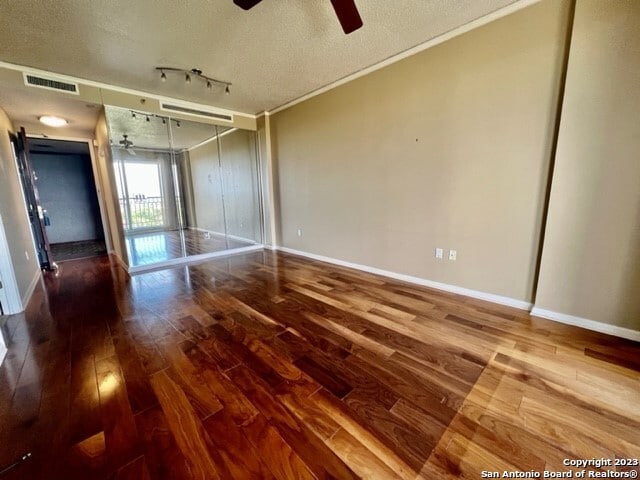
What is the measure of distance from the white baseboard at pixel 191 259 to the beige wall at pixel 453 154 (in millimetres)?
2125

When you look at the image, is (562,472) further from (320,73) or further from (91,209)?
(91,209)

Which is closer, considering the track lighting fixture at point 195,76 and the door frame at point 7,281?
the door frame at point 7,281

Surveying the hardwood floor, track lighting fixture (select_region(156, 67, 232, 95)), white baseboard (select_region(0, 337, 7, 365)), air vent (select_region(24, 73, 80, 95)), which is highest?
track lighting fixture (select_region(156, 67, 232, 95))

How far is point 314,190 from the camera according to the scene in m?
4.35

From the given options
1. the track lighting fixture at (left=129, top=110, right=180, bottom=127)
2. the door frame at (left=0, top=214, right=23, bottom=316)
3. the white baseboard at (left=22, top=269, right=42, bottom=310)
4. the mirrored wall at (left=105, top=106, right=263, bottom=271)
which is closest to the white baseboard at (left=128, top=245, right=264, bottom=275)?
the mirrored wall at (left=105, top=106, right=263, bottom=271)

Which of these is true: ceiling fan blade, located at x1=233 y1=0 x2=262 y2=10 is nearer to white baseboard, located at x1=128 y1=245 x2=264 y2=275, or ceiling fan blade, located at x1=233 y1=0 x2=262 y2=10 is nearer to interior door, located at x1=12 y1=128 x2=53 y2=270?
white baseboard, located at x1=128 y1=245 x2=264 y2=275

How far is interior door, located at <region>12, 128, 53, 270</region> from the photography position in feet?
12.8

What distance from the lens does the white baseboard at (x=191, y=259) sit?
4.00 m

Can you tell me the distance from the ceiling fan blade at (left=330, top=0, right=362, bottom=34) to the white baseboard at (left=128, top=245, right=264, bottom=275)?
401 cm

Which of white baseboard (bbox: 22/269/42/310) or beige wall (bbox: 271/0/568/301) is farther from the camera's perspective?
white baseboard (bbox: 22/269/42/310)

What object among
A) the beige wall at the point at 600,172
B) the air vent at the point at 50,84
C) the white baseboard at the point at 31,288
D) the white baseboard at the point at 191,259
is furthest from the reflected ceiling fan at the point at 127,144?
the beige wall at the point at 600,172

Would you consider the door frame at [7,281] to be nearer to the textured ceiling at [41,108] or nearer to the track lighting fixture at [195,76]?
the textured ceiling at [41,108]

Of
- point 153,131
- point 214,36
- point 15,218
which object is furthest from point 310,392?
point 153,131

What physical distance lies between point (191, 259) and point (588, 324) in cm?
511
